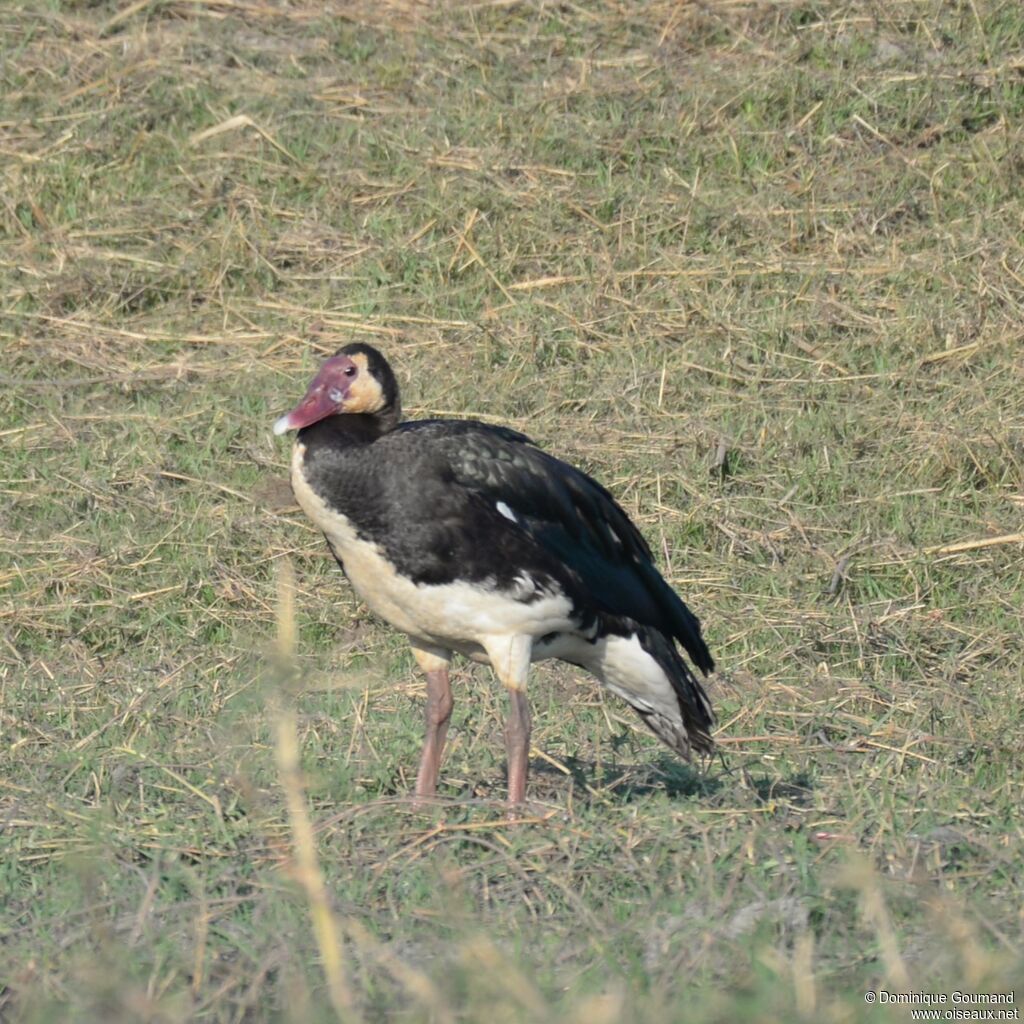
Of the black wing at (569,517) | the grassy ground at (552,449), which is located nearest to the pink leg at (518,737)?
the grassy ground at (552,449)

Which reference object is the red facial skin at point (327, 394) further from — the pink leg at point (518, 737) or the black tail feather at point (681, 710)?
the black tail feather at point (681, 710)

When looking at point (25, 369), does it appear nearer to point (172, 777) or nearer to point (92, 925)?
point (172, 777)

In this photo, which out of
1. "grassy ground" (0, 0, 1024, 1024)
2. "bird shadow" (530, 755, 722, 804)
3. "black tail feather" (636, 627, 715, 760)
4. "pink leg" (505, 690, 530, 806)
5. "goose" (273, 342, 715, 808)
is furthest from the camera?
"black tail feather" (636, 627, 715, 760)

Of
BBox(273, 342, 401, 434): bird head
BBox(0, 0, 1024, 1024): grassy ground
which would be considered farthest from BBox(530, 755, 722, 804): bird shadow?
BBox(273, 342, 401, 434): bird head

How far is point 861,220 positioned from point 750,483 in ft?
7.46

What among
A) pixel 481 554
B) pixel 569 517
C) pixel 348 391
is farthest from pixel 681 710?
pixel 348 391

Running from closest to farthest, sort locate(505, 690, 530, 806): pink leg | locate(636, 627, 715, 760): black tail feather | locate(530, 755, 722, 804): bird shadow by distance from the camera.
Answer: locate(505, 690, 530, 806): pink leg
locate(530, 755, 722, 804): bird shadow
locate(636, 627, 715, 760): black tail feather

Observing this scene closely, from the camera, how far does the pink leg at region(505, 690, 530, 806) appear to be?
18.1 feet

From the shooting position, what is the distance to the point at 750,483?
8.45 m

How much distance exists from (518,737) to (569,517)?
66 cm

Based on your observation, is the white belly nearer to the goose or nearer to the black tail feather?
the goose

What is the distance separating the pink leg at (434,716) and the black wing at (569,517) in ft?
1.78

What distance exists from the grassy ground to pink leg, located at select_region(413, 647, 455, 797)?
0.15 m

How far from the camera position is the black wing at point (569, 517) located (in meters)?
5.53
